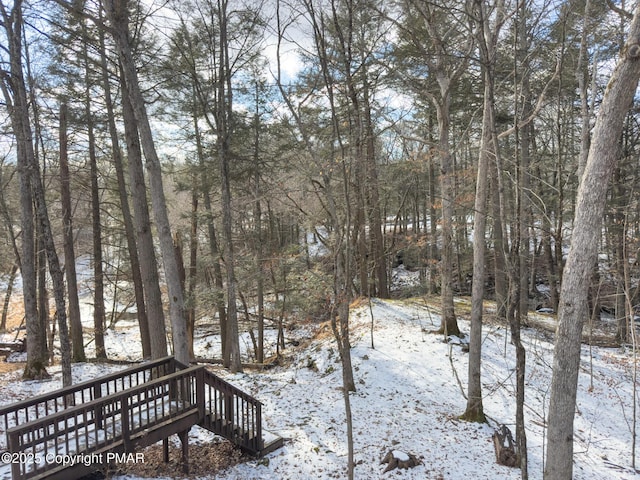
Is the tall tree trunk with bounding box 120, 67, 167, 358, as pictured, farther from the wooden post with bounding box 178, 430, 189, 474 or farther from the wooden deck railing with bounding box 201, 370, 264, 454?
the wooden post with bounding box 178, 430, 189, 474

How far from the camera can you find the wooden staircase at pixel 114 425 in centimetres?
380

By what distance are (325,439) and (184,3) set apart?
10.1 meters

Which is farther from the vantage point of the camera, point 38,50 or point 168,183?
point 168,183

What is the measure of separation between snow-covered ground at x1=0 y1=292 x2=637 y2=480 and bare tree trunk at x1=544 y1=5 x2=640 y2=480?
1526 millimetres

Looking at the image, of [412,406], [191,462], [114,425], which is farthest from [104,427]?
[412,406]

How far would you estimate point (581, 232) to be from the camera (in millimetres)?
3686

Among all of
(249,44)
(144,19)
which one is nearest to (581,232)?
(144,19)

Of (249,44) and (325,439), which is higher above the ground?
(249,44)

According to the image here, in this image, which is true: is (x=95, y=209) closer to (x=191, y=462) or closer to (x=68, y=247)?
(x=68, y=247)

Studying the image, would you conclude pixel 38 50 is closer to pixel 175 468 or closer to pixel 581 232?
pixel 175 468

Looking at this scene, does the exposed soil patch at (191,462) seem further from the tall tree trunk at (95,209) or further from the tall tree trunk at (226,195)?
the tall tree trunk at (95,209)

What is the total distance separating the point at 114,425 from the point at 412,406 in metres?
5.32

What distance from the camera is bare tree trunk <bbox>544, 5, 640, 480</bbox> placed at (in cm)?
349

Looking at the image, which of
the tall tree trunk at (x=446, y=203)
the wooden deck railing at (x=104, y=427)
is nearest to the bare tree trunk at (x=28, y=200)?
the wooden deck railing at (x=104, y=427)
